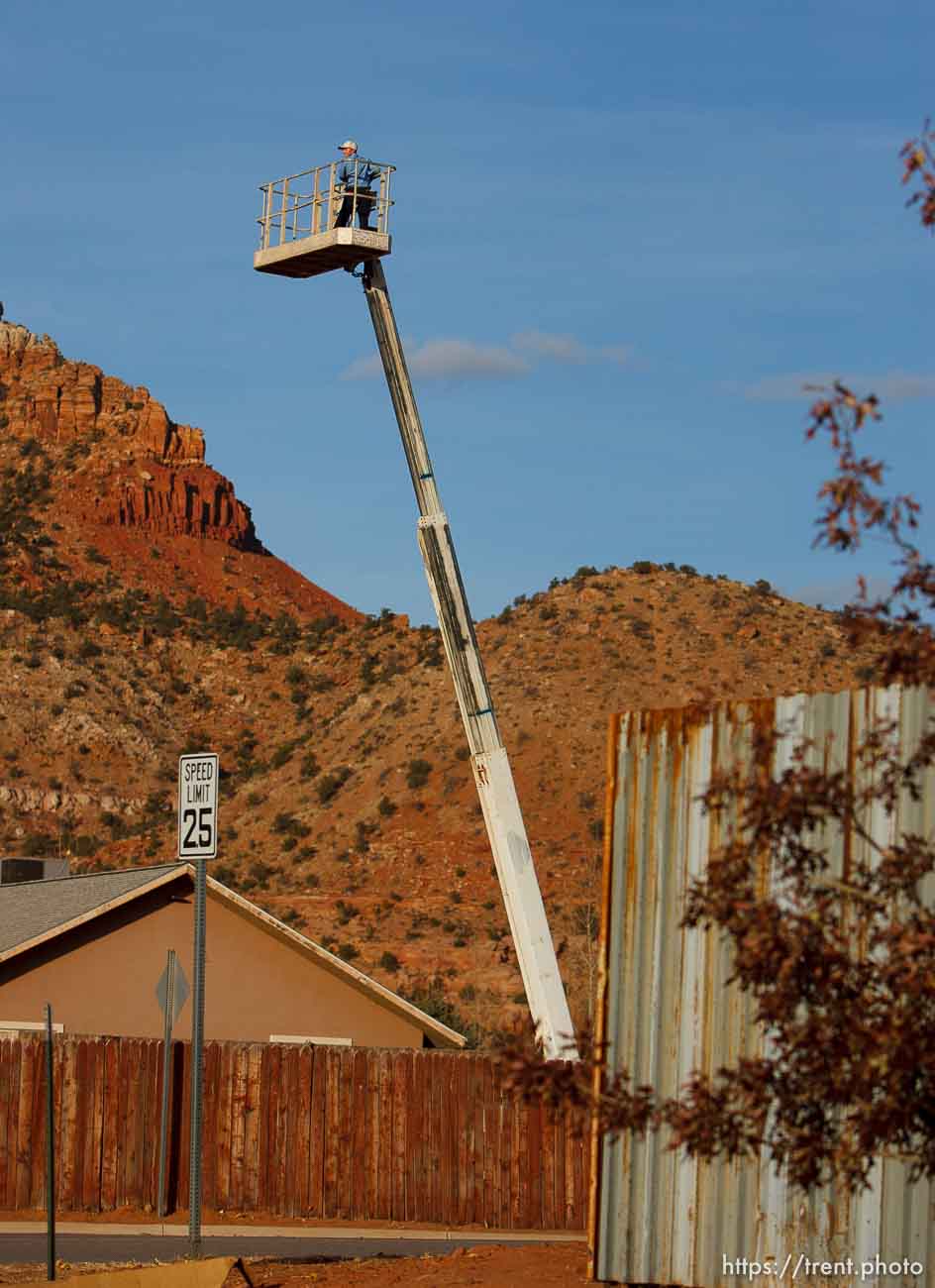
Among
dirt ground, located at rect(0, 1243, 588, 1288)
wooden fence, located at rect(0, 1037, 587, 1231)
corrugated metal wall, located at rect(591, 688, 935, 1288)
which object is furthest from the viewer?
wooden fence, located at rect(0, 1037, 587, 1231)

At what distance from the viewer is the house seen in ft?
89.5

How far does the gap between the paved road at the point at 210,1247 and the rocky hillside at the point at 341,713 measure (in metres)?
26.6

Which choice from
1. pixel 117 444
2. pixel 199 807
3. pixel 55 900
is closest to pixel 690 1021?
pixel 199 807

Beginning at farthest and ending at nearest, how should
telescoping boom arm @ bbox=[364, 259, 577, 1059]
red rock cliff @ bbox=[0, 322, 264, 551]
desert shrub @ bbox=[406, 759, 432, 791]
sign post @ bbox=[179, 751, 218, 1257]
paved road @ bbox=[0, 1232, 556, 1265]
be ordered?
1. red rock cliff @ bbox=[0, 322, 264, 551]
2. desert shrub @ bbox=[406, 759, 432, 791]
3. telescoping boom arm @ bbox=[364, 259, 577, 1059]
4. paved road @ bbox=[0, 1232, 556, 1265]
5. sign post @ bbox=[179, 751, 218, 1257]

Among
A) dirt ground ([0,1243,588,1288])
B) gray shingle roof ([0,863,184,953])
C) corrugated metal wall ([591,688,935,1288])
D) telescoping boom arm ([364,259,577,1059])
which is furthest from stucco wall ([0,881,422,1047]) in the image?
corrugated metal wall ([591,688,935,1288])

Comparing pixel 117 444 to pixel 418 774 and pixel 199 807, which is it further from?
pixel 199 807

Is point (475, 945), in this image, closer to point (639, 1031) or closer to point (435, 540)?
point (435, 540)

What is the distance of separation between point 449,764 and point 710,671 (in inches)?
404

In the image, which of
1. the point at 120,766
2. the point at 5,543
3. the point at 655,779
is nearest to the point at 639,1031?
the point at 655,779

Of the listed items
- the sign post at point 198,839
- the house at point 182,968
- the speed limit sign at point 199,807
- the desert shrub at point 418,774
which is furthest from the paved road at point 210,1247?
the desert shrub at point 418,774

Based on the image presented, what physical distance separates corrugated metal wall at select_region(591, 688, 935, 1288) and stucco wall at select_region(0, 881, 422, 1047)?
17.1 meters

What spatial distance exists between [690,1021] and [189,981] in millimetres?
17913

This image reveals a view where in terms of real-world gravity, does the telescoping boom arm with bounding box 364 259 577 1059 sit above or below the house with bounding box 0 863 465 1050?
above

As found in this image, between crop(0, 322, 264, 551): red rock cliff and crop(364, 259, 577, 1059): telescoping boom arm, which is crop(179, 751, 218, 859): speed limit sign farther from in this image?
crop(0, 322, 264, 551): red rock cliff
